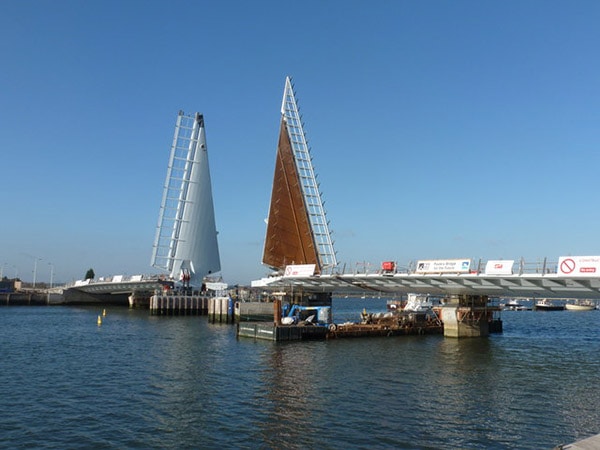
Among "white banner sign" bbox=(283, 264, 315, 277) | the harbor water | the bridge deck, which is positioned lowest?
the harbor water

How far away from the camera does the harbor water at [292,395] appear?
1997 centimetres

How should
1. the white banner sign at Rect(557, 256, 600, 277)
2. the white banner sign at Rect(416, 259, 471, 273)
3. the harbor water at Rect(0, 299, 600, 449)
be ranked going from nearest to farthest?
the harbor water at Rect(0, 299, 600, 449) < the white banner sign at Rect(557, 256, 600, 277) < the white banner sign at Rect(416, 259, 471, 273)

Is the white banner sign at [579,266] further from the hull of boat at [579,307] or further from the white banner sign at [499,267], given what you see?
the hull of boat at [579,307]

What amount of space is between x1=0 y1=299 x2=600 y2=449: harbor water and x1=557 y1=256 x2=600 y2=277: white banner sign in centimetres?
659

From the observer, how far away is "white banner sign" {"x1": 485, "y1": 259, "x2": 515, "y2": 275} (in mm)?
41969

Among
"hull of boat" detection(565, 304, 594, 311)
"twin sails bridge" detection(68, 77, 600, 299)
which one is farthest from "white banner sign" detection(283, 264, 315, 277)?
"hull of boat" detection(565, 304, 594, 311)

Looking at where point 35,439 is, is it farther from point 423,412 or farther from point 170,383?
point 423,412

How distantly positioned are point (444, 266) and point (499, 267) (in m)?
5.40

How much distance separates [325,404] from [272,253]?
60.4m

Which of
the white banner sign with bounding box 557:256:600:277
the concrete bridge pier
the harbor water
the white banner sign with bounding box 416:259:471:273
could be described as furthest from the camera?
the concrete bridge pier

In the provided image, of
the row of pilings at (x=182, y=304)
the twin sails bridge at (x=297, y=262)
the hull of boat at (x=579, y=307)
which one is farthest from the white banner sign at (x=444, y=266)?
the hull of boat at (x=579, y=307)

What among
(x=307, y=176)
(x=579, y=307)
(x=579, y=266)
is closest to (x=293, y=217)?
(x=307, y=176)

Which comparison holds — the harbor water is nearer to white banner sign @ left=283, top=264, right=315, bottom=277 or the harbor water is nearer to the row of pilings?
white banner sign @ left=283, top=264, right=315, bottom=277

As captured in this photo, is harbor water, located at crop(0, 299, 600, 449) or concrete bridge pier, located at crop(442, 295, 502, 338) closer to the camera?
harbor water, located at crop(0, 299, 600, 449)
